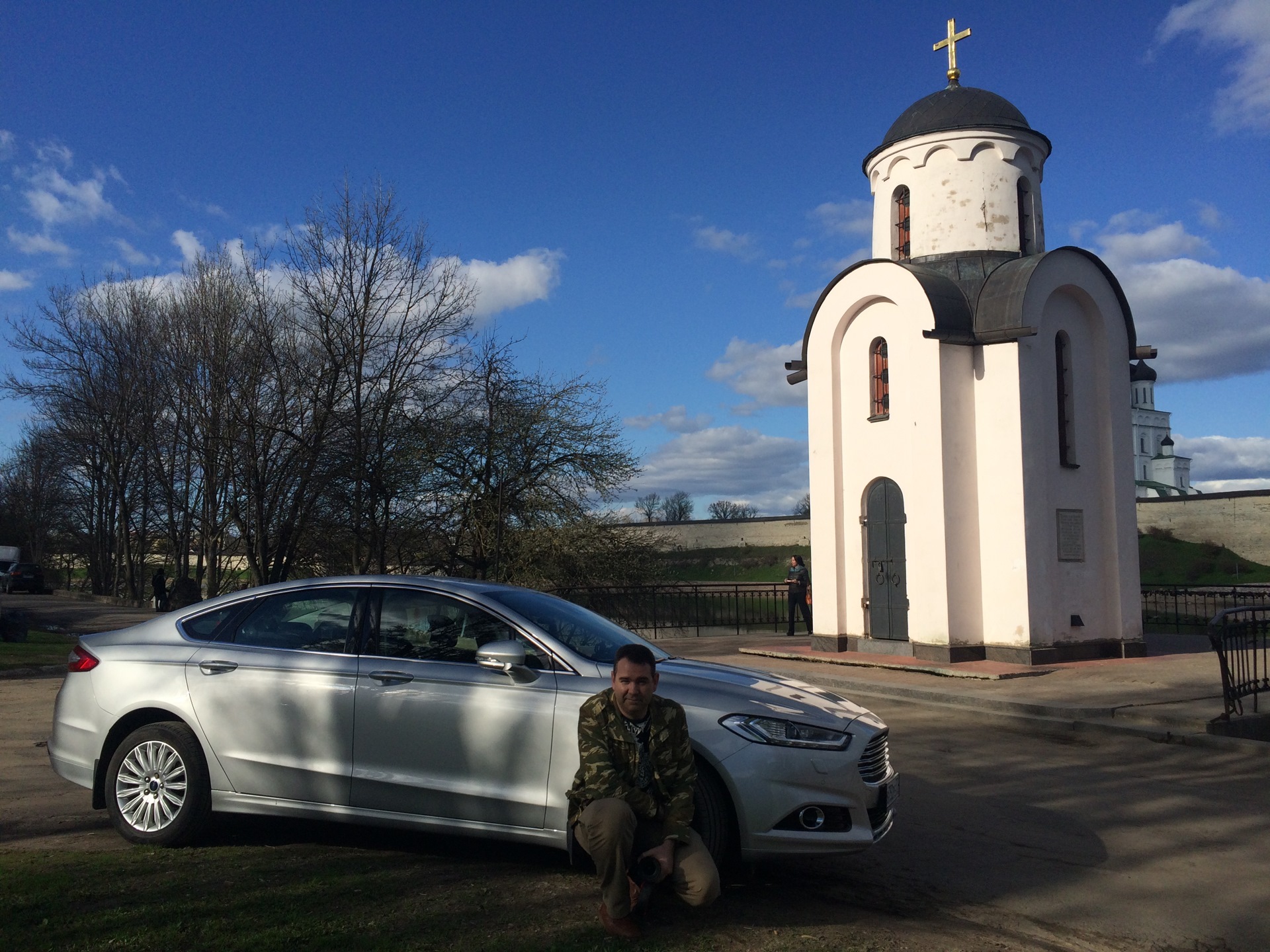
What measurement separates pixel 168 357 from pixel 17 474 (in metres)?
46.5

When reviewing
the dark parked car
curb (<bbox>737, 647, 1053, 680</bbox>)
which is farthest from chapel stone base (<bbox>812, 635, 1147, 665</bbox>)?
the dark parked car

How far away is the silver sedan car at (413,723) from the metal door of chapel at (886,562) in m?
12.4

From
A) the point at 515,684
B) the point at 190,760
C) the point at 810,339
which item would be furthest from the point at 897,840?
the point at 810,339

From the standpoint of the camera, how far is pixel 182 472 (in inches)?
1399

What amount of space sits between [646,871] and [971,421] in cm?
1429

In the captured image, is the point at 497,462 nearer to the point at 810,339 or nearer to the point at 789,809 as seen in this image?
the point at 810,339

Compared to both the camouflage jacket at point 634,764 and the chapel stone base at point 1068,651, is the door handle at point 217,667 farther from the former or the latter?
the chapel stone base at point 1068,651

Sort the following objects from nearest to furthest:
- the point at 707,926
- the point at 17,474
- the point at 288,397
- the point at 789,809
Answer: the point at 707,926 < the point at 789,809 < the point at 288,397 < the point at 17,474

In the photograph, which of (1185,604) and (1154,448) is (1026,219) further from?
(1154,448)

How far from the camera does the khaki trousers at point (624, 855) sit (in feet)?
13.9

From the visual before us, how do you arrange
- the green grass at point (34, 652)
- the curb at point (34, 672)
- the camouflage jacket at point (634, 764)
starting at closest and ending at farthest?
1. the camouflage jacket at point (634, 764)
2. the curb at point (34, 672)
3. the green grass at point (34, 652)

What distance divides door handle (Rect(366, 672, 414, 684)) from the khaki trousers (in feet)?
4.79

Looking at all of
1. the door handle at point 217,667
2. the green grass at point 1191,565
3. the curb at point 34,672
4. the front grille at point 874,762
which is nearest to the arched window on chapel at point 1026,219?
the front grille at point 874,762

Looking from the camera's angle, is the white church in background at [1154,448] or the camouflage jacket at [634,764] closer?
the camouflage jacket at [634,764]
